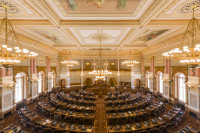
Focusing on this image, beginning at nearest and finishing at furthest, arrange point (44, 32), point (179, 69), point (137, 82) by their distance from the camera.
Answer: point (44, 32) < point (179, 69) < point (137, 82)

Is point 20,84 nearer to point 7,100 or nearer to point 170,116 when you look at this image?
point 7,100

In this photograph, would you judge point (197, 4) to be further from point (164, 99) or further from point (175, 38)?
point (164, 99)

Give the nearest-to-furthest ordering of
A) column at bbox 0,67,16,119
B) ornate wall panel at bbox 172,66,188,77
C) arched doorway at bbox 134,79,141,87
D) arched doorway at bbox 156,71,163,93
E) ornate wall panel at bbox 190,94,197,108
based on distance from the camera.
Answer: column at bbox 0,67,16,119 < ornate wall panel at bbox 190,94,197,108 < ornate wall panel at bbox 172,66,188,77 < arched doorway at bbox 156,71,163,93 < arched doorway at bbox 134,79,141,87

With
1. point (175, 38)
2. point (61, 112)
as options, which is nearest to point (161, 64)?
point (175, 38)

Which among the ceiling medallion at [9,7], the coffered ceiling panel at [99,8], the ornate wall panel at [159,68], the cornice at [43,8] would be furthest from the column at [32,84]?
the ornate wall panel at [159,68]

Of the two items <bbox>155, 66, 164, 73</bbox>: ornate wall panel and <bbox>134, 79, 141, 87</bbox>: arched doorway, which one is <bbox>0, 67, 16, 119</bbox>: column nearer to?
<bbox>155, 66, 164, 73</bbox>: ornate wall panel

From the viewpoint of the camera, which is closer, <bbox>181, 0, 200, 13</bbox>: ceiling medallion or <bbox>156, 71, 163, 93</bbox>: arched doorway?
<bbox>181, 0, 200, 13</bbox>: ceiling medallion

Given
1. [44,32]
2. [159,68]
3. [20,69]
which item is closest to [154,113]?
[159,68]

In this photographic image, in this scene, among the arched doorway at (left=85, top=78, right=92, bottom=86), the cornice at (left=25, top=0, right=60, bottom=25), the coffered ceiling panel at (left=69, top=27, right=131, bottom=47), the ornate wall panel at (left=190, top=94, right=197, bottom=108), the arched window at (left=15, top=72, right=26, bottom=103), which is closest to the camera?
the cornice at (left=25, top=0, right=60, bottom=25)

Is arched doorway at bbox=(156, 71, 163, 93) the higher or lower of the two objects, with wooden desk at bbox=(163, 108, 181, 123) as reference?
higher

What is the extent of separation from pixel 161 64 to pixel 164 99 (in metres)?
4.63

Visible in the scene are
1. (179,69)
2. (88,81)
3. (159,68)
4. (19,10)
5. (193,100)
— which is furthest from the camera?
(88,81)

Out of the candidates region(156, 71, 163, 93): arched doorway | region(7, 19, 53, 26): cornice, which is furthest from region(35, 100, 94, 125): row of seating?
region(156, 71, 163, 93): arched doorway

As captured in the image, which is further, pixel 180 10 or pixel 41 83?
pixel 41 83
